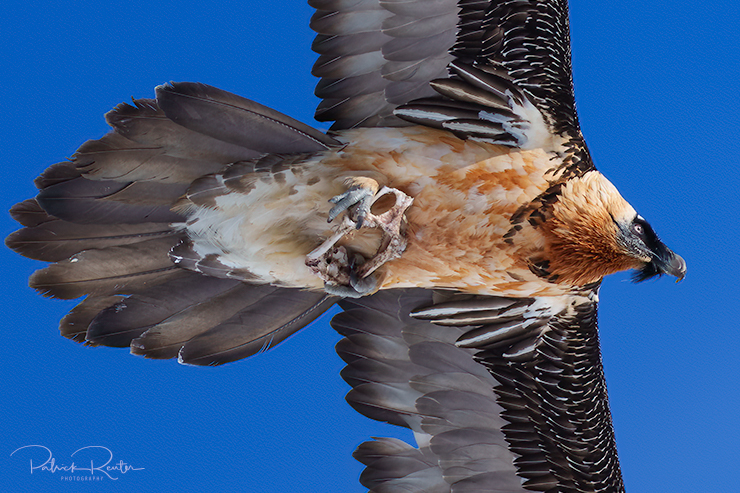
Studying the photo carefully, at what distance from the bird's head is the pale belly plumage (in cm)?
9

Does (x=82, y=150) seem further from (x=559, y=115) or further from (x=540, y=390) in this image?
(x=540, y=390)

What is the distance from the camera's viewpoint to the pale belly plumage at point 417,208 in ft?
8.66

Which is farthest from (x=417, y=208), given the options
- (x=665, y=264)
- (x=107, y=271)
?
(x=107, y=271)

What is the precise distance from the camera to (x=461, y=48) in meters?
2.78

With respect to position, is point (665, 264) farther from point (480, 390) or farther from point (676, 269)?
point (480, 390)

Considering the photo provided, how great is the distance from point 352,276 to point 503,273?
0.68 m

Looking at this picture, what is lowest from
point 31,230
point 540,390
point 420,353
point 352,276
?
point 540,390

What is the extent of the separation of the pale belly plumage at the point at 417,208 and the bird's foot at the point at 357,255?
0.06 meters

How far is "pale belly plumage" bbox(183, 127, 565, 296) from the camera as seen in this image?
8.66 ft

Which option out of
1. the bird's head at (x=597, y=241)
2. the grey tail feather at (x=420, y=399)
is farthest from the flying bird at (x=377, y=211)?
the grey tail feather at (x=420, y=399)

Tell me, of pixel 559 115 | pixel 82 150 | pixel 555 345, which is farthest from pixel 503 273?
pixel 82 150

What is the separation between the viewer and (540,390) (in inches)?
119

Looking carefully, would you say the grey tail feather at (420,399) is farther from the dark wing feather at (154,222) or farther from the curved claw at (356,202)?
the curved claw at (356,202)

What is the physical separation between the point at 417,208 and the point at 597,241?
78cm
